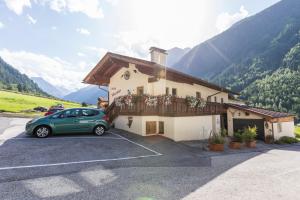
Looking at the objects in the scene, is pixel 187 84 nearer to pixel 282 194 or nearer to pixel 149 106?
pixel 149 106

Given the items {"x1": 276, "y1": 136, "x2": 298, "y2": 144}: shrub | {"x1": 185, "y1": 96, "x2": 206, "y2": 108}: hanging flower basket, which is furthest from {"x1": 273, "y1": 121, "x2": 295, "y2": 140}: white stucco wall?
{"x1": 185, "y1": 96, "x2": 206, "y2": 108}: hanging flower basket

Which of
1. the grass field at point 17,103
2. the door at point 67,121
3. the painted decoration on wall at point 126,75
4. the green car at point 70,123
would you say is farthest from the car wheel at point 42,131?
the grass field at point 17,103

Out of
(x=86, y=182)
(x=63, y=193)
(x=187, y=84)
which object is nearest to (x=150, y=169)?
(x=86, y=182)

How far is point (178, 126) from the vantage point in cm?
1555

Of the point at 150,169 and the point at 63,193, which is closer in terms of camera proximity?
the point at 63,193

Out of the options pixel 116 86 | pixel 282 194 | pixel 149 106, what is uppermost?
pixel 116 86

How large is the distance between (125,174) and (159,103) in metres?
9.13

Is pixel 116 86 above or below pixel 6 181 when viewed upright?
above

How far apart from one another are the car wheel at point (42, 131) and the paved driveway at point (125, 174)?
1247mm

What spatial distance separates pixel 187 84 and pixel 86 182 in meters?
15.3

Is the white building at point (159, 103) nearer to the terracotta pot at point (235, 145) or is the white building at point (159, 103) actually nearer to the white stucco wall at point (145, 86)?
the white stucco wall at point (145, 86)

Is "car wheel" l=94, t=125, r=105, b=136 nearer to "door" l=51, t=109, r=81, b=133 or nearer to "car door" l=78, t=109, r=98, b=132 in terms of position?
"car door" l=78, t=109, r=98, b=132

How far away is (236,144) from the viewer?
47.6 feet

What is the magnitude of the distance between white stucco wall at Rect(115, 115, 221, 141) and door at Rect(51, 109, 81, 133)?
4.30m
